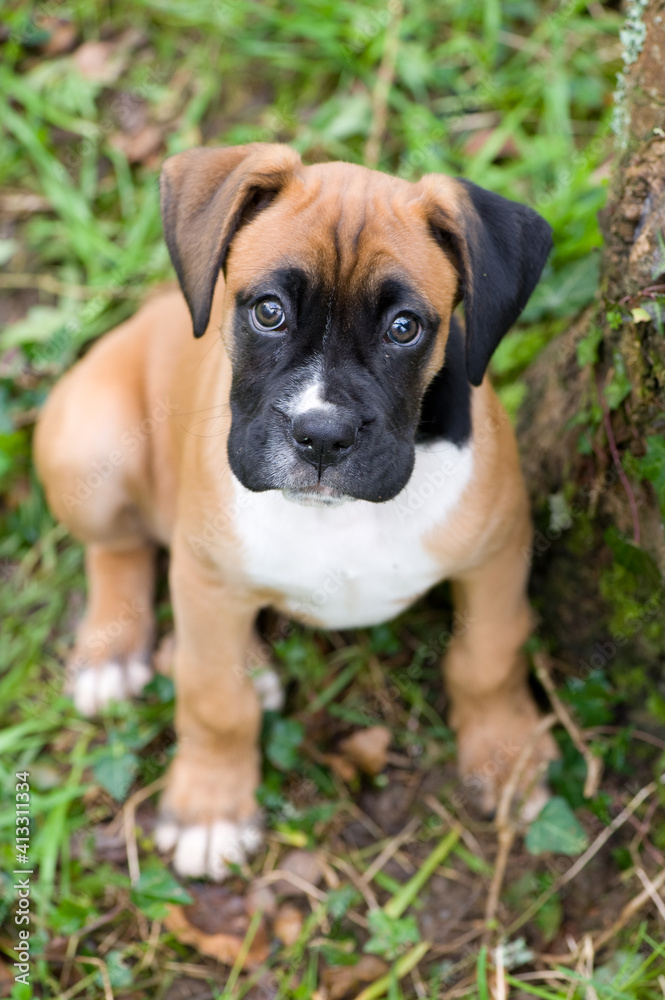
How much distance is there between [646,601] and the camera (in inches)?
161

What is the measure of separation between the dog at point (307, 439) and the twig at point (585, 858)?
17.9 inches

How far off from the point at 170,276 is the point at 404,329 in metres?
3.18

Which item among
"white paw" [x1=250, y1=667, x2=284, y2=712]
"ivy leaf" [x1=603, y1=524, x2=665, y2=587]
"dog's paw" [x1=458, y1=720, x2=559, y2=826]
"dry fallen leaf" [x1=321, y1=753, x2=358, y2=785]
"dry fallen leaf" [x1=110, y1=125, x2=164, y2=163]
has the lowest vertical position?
"dry fallen leaf" [x1=321, y1=753, x2=358, y2=785]

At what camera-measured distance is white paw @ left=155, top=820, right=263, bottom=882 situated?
448cm

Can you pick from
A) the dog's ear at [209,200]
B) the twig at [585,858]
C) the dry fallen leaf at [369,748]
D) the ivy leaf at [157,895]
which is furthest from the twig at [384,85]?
the ivy leaf at [157,895]

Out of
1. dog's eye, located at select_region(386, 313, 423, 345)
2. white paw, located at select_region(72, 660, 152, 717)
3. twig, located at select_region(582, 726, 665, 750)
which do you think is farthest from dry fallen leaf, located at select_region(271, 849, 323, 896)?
dog's eye, located at select_region(386, 313, 423, 345)

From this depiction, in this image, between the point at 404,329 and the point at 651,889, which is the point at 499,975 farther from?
the point at 404,329

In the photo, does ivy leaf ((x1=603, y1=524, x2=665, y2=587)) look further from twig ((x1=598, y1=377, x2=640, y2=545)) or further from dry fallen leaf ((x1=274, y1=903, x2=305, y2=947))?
dry fallen leaf ((x1=274, y1=903, x2=305, y2=947))

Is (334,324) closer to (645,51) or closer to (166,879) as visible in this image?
(645,51)

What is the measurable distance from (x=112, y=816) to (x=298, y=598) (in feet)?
5.61

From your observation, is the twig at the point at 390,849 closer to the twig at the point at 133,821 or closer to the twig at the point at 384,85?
the twig at the point at 133,821

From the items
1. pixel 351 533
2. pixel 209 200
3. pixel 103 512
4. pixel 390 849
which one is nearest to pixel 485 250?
pixel 209 200

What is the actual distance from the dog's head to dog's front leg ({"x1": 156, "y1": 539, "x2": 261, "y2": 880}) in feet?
3.14

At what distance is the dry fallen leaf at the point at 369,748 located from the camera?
4785mm
